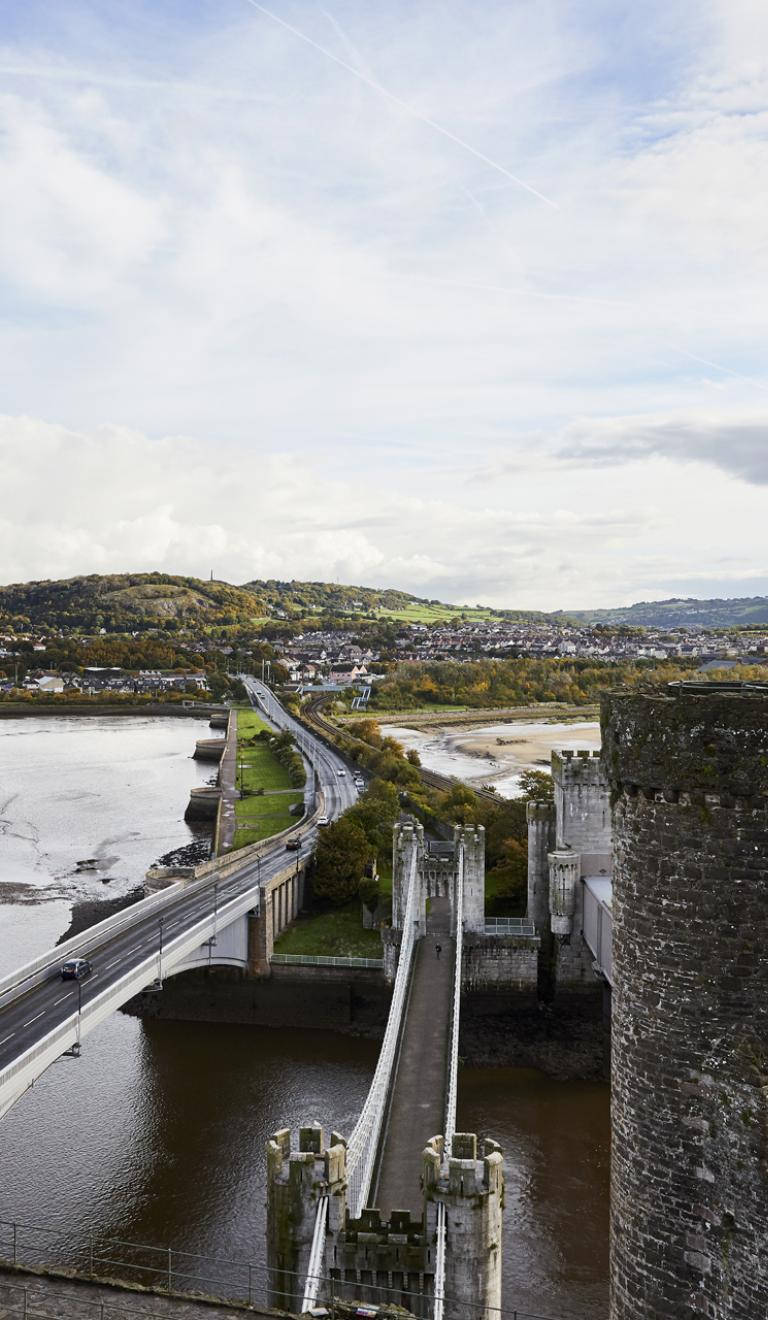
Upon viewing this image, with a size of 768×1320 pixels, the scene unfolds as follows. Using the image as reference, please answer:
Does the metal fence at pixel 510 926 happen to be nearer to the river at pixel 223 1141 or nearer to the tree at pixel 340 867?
the river at pixel 223 1141

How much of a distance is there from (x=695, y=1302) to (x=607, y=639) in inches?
6861

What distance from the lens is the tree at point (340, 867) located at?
31250mm

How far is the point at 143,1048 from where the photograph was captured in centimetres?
2384

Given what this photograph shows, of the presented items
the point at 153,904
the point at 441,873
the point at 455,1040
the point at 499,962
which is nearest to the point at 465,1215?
the point at 455,1040

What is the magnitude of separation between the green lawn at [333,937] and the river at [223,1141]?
292 centimetres

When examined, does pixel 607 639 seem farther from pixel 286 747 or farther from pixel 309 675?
pixel 286 747


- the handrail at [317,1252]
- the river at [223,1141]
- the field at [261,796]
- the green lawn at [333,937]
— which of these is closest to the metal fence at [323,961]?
the green lawn at [333,937]

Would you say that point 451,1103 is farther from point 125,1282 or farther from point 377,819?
point 377,819

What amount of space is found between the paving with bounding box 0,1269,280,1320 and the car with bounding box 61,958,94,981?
1166 cm

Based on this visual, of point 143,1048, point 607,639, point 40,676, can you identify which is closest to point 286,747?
point 143,1048

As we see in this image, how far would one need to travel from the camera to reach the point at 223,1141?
1931 cm

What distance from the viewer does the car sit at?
20.5 meters

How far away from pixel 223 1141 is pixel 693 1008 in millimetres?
16167

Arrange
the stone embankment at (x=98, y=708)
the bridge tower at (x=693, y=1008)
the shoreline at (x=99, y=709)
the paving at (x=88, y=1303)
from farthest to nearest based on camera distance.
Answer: the stone embankment at (x=98, y=708)
the shoreline at (x=99, y=709)
the paving at (x=88, y=1303)
the bridge tower at (x=693, y=1008)
